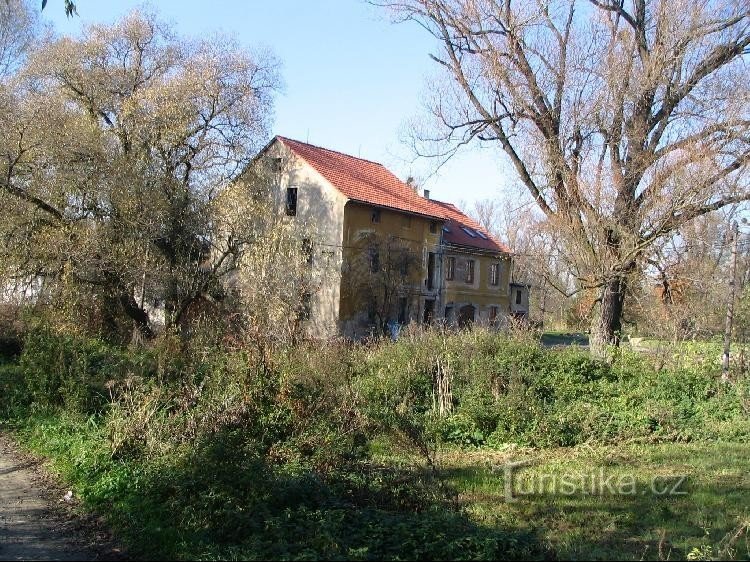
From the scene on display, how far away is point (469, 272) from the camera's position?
1678 inches

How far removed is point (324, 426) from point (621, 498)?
3757mm

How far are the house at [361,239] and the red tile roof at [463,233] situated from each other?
181cm

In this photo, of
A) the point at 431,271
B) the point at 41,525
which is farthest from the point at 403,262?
the point at 41,525

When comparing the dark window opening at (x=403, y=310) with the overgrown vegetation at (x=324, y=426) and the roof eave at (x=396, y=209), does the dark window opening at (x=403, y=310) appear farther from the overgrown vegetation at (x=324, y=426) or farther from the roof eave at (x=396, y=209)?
the overgrown vegetation at (x=324, y=426)

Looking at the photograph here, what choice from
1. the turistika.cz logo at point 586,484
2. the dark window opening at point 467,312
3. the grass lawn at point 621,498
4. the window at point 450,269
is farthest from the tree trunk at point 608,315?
the dark window opening at point 467,312

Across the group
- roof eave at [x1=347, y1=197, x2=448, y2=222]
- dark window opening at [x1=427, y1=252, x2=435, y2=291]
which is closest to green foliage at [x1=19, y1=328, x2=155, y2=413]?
roof eave at [x1=347, y1=197, x2=448, y2=222]

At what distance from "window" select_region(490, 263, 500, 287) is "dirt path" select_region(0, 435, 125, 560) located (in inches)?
1485

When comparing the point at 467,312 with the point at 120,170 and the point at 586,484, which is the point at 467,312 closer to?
the point at 120,170

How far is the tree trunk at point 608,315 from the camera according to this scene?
61.2ft

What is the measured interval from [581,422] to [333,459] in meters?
5.16

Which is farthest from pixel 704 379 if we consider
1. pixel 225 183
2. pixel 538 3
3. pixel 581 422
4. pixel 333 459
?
pixel 225 183

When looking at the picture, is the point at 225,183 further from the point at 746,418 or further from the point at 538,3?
the point at 746,418

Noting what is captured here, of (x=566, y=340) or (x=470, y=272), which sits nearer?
(x=566, y=340)

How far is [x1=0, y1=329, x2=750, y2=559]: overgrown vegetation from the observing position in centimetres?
555
